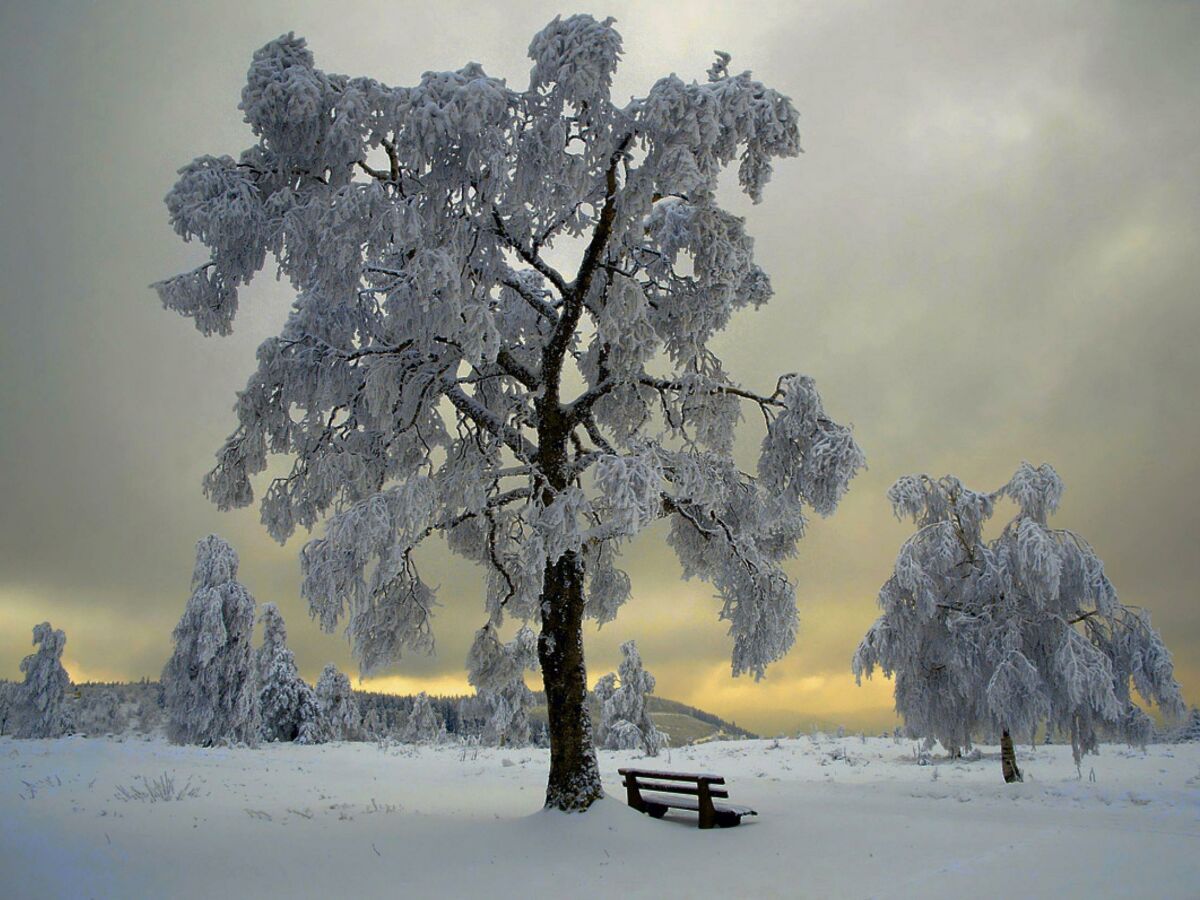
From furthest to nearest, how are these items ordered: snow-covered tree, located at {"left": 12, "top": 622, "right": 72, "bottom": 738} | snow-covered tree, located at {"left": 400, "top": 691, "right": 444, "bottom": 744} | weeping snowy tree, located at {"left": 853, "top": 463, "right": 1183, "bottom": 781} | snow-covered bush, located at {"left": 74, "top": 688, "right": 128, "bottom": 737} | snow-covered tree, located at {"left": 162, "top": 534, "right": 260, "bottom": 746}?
snow-covered bush, located at {"left": 74, "top": 688, "right": 128, "bottom": 737}
snow-covered tree, located at {"left": 400, "top": 691, "right": 444, "bottom": 744}
snow-covered tree, located at {"left": 12, "top": 622, "right": 72, "bottom": 738}
snow-covered tree, located at {"left": 162, "top": 534, "right": 260, "bottom": 746}
weeping snowy tree, located at {"left": 853, "top": 463, "right": 1183, "bottom": 781}

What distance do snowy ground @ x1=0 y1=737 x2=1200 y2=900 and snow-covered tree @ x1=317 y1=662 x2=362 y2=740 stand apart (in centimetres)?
2990

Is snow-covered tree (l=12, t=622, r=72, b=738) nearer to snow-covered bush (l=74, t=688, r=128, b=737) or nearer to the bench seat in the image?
snow-covered bush (l=74, t=688, r=128, b=737)

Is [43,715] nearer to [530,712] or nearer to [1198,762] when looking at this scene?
[530,712]

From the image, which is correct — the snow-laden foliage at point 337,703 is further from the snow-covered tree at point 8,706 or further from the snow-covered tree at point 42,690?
the snow-covered tree at point 8,706

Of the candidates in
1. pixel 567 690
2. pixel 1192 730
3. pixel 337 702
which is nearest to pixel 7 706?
pixel 337 702

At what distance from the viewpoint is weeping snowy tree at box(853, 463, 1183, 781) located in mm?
14797

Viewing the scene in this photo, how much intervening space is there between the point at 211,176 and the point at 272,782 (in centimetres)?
1112

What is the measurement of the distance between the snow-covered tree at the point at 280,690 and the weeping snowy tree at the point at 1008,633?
29137mm

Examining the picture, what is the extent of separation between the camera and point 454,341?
10086 mm

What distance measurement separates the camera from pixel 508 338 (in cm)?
1282

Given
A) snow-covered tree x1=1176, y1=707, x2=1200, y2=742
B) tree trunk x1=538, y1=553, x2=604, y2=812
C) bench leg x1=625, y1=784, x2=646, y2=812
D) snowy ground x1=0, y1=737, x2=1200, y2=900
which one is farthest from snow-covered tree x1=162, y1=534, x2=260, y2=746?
snow-covered tree x1=1176, y1=707, x2=1200, y2=742

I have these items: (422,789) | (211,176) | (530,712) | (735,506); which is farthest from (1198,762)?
(530,712)

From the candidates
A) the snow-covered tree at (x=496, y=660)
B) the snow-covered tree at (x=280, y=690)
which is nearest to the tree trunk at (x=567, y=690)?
the snow-covered tree at (x=496, y=660)

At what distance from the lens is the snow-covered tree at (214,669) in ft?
95.3
